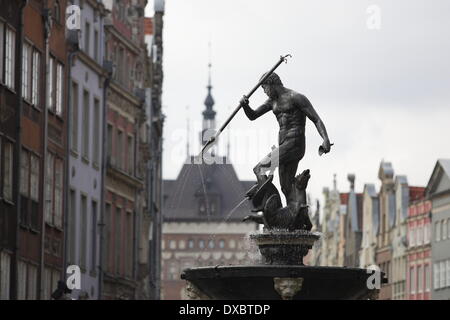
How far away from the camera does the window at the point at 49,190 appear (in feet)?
168

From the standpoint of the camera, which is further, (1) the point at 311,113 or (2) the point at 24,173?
(2) the point at 24,173

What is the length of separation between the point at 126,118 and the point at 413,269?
37.2 metres

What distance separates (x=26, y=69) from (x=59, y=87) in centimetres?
651

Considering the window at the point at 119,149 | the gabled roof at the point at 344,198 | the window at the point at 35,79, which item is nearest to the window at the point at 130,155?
the window at the point at 119,149

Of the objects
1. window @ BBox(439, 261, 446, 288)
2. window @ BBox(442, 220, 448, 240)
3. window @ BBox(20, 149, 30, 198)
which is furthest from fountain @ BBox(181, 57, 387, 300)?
window @ BBox(439, 261, 446, 288)

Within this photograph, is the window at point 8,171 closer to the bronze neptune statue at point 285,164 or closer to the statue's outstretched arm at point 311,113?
the bronze neptune statue at point 285,164

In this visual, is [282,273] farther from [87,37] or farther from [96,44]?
[96,44]

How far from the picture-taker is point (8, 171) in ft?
148

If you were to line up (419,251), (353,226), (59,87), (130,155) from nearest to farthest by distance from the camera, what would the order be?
(59,87)
(130,155)
(419,251)
(353,226)

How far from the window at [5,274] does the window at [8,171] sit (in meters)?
1.50

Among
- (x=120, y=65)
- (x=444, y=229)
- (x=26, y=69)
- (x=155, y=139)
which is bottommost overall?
(x=26, y=69)

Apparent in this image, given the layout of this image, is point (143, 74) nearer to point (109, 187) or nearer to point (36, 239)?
point (109, 187)

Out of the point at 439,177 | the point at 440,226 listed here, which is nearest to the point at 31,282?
the point at 440,226

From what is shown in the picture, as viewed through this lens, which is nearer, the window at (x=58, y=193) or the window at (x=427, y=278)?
the window at (x=58, y=193)
